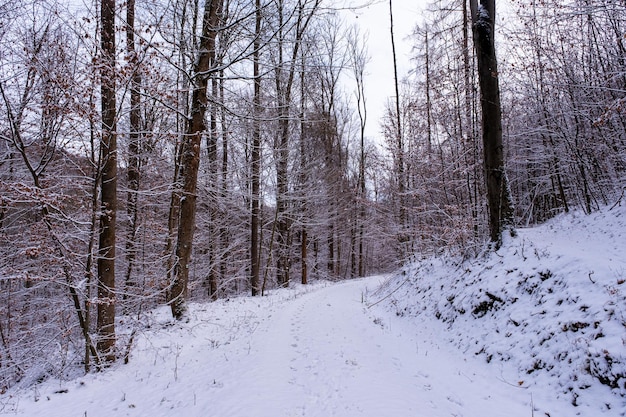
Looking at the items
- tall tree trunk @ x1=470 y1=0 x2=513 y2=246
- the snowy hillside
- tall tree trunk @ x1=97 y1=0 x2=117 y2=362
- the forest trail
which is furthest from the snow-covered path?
tall tree trunk @ x1=470 y1=0 x2=513 y2=246

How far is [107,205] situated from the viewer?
5.64 m

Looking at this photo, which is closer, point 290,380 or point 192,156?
point 290,380

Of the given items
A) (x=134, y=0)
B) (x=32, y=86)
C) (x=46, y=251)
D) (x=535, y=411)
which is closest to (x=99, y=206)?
(x=46, y=251)

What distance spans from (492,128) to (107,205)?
26.9 ft

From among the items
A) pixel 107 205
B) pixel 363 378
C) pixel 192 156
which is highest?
pixel 192 156

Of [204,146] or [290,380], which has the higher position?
[204,146]

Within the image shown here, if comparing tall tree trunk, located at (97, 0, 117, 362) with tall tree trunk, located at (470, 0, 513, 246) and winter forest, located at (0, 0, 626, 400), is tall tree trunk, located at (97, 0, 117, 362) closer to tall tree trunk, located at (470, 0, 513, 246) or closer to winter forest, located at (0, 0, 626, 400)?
winter forest, located at (0, 0, 626, 400)

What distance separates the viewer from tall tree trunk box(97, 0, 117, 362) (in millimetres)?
5285

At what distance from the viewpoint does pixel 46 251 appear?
464 cm

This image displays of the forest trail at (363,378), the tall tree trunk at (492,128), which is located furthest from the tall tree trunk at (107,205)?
the tall tree trunk at (492,128)

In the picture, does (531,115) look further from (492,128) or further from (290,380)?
(290,380)

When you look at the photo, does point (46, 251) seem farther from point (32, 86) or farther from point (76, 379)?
point (32, 86)

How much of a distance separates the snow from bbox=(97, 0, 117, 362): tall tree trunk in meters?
0.55

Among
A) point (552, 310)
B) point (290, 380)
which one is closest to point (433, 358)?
point (552, 310)
